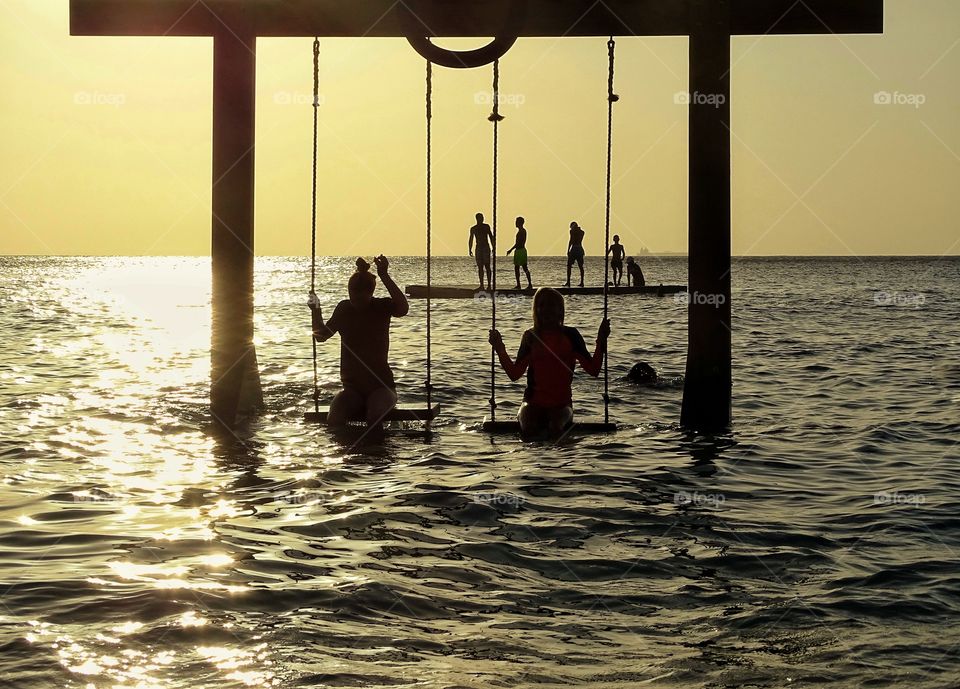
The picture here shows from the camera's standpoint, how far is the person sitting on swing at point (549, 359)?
1047 centimetres

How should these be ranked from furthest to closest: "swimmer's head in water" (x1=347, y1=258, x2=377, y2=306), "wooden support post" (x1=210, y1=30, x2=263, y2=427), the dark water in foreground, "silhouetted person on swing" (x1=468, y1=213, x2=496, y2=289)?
"silhouetted person on swing" (x1=468, y1=213, x2=496, y2=289)
"wooden support post" (x1=210, y1=30, x2=263, y2=427)
"swimmer's head in water" (x1=347, y1=258, x2=377, y2=306)
the dark water in foreground

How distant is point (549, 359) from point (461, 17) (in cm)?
338

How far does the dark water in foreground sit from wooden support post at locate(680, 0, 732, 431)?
1.20 meters

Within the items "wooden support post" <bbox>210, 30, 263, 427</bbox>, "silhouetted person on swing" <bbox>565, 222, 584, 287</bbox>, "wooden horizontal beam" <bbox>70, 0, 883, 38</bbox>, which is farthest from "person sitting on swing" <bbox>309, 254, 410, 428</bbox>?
"silhouetted person on swing" <bbox>565, 222, 584, 287</bbox>

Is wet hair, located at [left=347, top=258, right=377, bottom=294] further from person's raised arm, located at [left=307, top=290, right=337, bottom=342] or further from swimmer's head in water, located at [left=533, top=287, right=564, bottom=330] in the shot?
swimmer's head in water, located at [left=533, top=287, right=564, bottom=330]

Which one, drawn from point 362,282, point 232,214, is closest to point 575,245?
point 232,214

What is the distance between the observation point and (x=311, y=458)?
10.5 meters

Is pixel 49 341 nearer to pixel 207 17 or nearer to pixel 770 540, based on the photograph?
pixel 207 17

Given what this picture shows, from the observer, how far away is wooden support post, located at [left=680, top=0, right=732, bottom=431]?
1121 cm

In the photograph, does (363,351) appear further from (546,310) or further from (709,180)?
(709,180)

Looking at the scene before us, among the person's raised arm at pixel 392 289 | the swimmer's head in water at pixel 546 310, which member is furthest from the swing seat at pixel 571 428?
the person's raised arm at pixel 392 289

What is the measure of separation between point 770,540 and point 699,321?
4.14m

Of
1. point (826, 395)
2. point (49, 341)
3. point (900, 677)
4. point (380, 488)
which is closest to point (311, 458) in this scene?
point (380, 488)

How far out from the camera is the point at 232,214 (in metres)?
12.2
